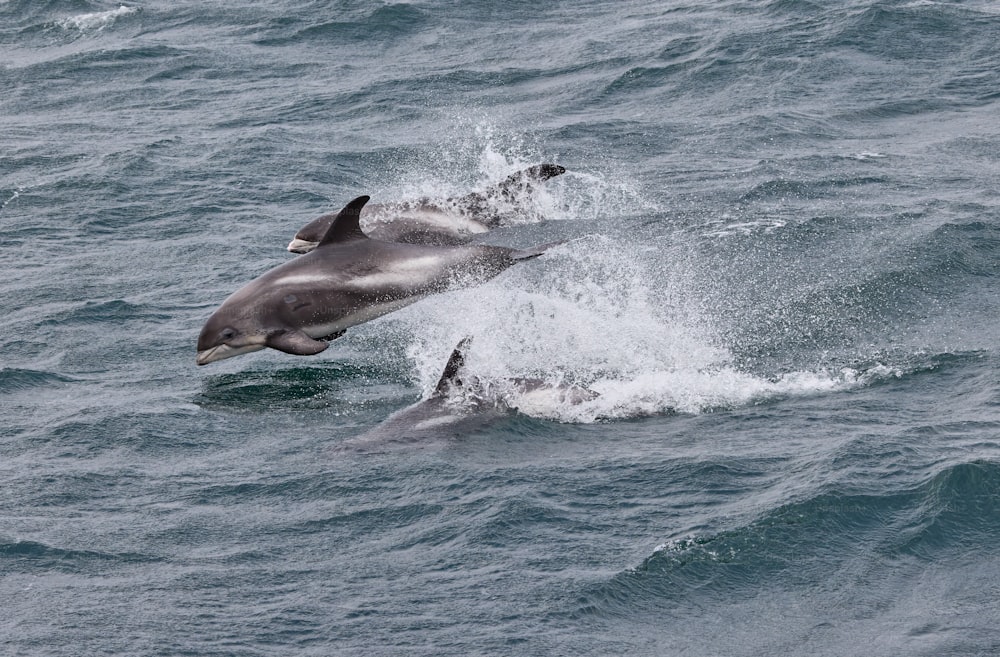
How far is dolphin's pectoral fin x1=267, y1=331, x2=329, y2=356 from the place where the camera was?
15.4 metres

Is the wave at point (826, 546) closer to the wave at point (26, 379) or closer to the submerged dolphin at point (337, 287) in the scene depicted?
the submerged dolphin at point (337, 287)

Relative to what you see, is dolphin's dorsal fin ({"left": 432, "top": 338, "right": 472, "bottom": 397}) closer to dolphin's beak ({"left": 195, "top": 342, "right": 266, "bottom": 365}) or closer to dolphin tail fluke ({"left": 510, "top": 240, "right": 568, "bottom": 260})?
dolphin tail fluke ({"left": 510, "top": 240, "right": 568, "bottom": 260})

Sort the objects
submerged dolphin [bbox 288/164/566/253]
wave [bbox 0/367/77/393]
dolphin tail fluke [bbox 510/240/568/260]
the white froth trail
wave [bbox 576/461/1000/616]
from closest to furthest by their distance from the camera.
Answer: wave [bbox 576/461/1000/616] < the white froth trail < dolphin tail fluke [bbox 510/240/568/260] < wave [bbox 0/367/77/393] < submerged dolphin [bbox 288/164/566/253]

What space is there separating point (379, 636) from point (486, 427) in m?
4.33

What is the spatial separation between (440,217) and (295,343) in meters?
4.87

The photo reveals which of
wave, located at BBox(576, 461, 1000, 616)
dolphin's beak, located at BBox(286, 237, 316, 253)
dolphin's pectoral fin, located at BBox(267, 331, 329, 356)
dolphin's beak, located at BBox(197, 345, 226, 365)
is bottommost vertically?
wave, located at BBox(576, 461, 1000, 616)

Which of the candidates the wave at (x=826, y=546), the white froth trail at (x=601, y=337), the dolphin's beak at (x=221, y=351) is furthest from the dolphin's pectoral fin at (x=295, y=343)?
the wave at (x=826, y=546)

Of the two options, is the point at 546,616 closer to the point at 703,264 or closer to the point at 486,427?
the point at 486,427

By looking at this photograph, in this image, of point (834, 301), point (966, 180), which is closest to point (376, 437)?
point (834, 301)

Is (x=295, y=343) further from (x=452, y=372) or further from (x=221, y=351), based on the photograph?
(x=452, y=372)

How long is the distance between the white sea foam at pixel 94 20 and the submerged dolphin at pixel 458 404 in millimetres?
22679

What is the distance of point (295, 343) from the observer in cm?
1559

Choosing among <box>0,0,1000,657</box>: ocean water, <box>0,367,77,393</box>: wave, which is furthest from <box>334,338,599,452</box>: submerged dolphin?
<box>0,367,77,393</box>: wave

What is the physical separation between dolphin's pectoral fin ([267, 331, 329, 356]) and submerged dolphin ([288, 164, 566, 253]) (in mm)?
2917
